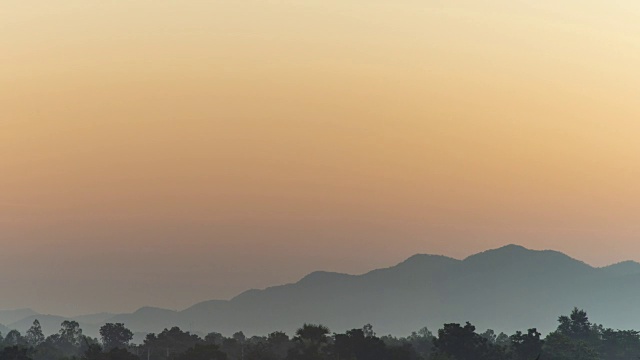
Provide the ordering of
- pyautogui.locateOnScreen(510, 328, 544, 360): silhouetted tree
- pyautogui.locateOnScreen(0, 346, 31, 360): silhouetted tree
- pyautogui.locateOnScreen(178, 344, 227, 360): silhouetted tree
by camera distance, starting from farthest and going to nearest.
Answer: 1. pyautogui.locateOnScreen(510, 328, 544, 360): silhouetted tree
2. pyautogui.locateOnScreen(178, 344, 227, 360): silhouetted tree
3. pyautogui.locateOnScreen(0, 346, 31, 360): silhouetted tree

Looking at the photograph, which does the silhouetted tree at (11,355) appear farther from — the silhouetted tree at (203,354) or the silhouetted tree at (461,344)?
the silhouetted tree at (461,344)

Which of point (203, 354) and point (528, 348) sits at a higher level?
point (528, 348)

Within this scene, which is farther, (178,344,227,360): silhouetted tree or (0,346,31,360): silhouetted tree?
(178,344,227,360): silhouetted tree

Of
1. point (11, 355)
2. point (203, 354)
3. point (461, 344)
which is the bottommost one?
point (11, 355)

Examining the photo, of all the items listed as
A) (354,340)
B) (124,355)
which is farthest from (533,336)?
(124,355)

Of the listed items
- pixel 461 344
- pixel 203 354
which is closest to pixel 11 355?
pixel 203 354

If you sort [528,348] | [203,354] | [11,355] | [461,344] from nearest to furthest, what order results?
[11,355] < [203,354] < [461,344] < [528,348]

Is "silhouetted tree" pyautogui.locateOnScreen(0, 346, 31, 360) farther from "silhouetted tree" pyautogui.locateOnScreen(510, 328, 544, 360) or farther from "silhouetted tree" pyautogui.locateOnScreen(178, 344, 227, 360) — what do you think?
"silhouetted tree" pyautogui.locateOnScreen(510, 328, 544, 360)

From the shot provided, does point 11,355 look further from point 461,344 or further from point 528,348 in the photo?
point 528,348

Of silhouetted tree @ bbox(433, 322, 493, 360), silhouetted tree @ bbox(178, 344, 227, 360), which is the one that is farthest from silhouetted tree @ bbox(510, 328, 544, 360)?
silhouetted tree @ bbox(178, 344, 227, 360)

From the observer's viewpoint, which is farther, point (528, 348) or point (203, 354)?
point (528, 348)

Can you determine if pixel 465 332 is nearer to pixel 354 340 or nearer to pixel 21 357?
pixel 354 340

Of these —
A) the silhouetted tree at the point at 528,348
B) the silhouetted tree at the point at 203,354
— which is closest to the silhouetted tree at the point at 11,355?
the silhouetted tree at the point at 203,354

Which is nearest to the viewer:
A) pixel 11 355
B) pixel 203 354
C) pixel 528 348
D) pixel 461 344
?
pixel 11 355
